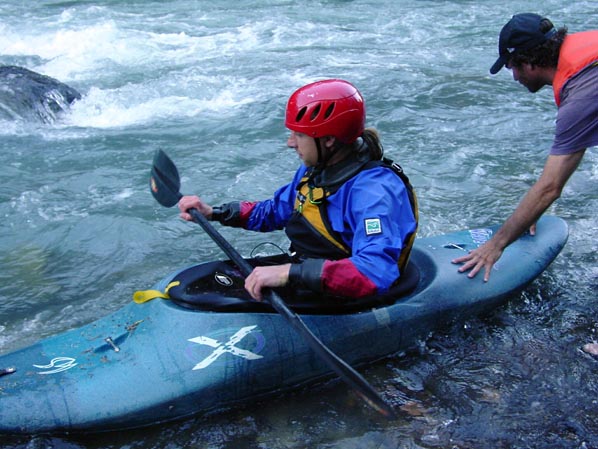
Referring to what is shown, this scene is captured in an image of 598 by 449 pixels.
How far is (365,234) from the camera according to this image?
2793 mm

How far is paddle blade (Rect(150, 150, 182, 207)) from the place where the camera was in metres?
3.55

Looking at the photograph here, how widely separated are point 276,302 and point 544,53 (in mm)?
1821

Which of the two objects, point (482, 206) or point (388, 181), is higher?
point (388, 181)

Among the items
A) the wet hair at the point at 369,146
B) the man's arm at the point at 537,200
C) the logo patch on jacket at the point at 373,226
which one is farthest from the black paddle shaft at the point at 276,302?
the man's arm at the point at 537,200

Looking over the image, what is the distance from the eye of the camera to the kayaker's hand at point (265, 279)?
272 cm

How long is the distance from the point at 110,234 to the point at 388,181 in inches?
119

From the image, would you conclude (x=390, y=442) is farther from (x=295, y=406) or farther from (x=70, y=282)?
(x=70, y=282)

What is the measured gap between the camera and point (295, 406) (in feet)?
10.5

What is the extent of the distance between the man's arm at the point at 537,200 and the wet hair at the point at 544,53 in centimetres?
48

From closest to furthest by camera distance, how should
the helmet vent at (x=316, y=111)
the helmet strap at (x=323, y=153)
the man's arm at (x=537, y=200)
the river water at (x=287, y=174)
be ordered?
the helmet vent at (x=316, y=111), the helmet strap at (x=323, y=153), the river water at (x=287, y=174), the man's arm at (x=537, y=200)

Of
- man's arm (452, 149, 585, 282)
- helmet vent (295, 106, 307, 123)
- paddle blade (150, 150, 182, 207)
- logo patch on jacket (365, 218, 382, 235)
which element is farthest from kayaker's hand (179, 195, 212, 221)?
man's arm (452, 149, 585, 282)

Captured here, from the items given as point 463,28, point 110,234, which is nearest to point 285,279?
point 110,234

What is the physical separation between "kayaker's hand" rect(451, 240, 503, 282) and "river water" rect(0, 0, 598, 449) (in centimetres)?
30

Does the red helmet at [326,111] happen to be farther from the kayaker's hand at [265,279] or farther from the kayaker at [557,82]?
the kayaker at [557,82]
